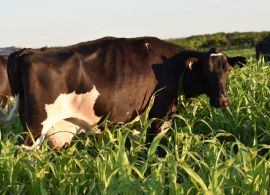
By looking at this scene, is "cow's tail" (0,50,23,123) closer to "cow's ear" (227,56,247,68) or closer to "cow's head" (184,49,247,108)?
"cow's head" (184,49,247,108)

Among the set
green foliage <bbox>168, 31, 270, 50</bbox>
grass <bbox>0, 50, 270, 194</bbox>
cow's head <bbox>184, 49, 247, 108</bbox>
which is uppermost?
cow's head <bbox>184, 49, 247, 108</bbox>

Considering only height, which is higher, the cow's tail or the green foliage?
the cow's tail

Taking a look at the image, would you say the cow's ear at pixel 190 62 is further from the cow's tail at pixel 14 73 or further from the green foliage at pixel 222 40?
the green foliage at pixel 222 40

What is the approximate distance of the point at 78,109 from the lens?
5648 millimetres

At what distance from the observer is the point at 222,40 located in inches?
2125

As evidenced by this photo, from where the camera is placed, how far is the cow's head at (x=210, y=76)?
244 inches

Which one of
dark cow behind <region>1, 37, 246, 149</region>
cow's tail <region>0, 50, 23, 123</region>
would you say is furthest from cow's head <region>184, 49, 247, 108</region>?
cow's tail <region>0, 50, 23, 123</region>

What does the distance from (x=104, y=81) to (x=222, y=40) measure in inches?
1950

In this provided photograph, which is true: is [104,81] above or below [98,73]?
below

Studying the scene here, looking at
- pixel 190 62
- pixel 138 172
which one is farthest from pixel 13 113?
pixel 138 172

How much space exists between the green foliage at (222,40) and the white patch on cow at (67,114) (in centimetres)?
4716

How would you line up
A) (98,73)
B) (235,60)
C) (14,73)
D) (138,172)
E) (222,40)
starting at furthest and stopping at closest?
(222,40) → (235,60) → (98,73) → (14,73) → (138,172)

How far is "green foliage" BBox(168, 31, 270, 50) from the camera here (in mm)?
52906

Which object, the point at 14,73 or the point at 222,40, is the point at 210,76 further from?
the point at 222,40
